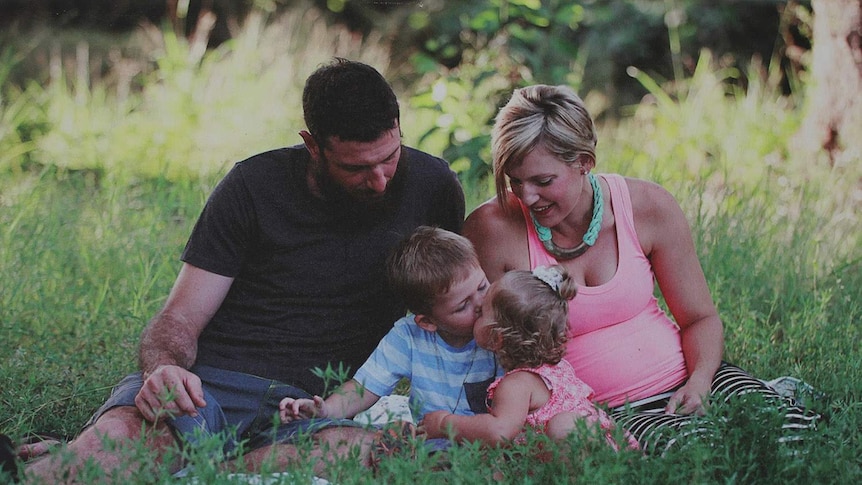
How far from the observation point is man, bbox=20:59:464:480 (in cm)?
329

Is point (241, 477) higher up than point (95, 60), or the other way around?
point (95, 60)

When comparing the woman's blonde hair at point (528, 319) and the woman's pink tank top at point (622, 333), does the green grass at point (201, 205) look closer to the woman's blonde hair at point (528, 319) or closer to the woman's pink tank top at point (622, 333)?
the woman's blonde hair at point (528, 319)

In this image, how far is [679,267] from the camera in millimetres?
3572

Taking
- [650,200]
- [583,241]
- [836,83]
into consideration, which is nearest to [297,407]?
[583,241]

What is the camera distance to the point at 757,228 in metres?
5.32

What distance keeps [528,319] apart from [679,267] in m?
0.75

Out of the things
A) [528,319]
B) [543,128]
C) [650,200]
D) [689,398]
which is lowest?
[689,398]

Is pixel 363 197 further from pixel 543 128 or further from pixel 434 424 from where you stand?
pixel 434 424

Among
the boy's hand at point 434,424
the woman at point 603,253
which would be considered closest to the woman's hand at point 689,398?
the woman at point 603,253

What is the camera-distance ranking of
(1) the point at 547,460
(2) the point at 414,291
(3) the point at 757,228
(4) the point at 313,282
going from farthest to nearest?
(3) the point at 757,228 < (4) the point at 313,282 < (2) the point at 414,291 < (1) the point at 547,460

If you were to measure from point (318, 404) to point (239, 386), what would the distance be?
455 millimetres

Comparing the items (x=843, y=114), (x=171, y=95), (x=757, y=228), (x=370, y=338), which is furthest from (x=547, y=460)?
(x=171, y=95)

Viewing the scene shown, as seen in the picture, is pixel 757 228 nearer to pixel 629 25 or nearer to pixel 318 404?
pixel 318 404

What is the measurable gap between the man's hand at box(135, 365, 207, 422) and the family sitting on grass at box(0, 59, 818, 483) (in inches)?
1.2
